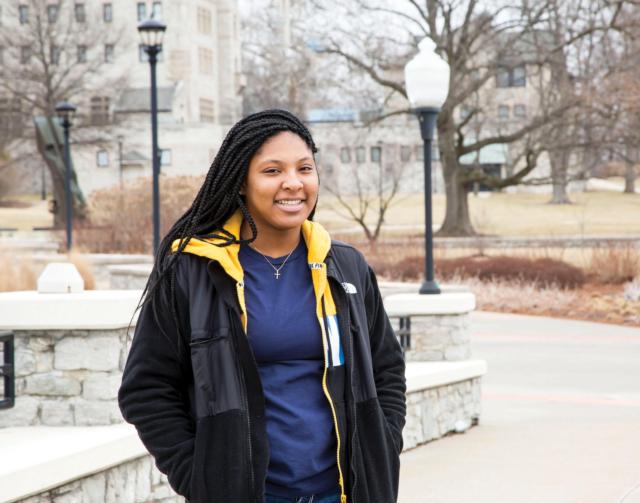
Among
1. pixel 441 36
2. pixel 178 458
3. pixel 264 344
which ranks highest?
pixel 441 36

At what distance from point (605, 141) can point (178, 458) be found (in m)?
31.4

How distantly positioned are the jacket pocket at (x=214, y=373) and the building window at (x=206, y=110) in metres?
81.5

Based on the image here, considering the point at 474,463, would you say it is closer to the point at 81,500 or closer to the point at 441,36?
the point at 81,500

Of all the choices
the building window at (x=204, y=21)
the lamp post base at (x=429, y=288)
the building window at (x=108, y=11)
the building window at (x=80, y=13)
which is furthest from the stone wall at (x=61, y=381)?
the building window at (x=204, y=21)

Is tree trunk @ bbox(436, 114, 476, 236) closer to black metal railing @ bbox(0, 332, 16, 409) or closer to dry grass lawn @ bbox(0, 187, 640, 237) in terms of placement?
dry grass lawn @ bbox(0, 187, 640, 237)

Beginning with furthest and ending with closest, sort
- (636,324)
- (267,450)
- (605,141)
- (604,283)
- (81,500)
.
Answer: (605,141) → (604,283) → (636,324) → (81,500) → (267,450)

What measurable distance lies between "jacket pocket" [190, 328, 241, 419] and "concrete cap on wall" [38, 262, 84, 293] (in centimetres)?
325

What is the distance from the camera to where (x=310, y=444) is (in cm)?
259

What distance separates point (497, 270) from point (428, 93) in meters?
11.8

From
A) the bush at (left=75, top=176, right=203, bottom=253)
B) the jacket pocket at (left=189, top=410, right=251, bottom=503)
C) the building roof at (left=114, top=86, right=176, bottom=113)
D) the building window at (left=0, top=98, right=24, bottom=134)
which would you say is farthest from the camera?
the building roof at (left=114, top=86, right=176, bottom=113)

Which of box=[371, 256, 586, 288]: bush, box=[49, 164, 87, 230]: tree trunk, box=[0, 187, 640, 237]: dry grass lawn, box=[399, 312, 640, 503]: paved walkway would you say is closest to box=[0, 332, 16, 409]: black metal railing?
box=[399, 312, 640, 503]: paved walkway

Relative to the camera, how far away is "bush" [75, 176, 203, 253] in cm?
2467

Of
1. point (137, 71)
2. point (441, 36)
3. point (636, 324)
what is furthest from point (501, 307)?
point (137, 71)

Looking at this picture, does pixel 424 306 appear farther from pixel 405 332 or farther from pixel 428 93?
pixel 428 93
